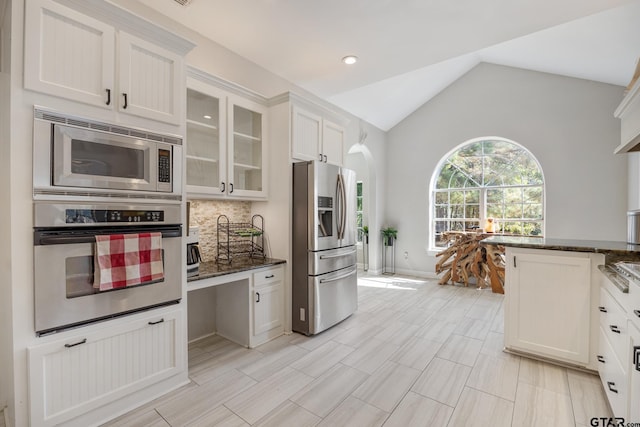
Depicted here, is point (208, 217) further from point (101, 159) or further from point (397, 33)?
point (397, 33)

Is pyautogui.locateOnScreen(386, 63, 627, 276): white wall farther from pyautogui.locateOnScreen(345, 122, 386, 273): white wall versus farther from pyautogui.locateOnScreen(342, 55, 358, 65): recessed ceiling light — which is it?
pyautogui.locateOnScreen(342, 55, 358, 65): recessed ceiling light

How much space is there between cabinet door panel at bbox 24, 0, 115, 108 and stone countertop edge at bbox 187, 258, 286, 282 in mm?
1331

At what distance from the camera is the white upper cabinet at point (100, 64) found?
1.51 m

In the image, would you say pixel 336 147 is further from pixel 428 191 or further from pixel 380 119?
pixel 428 191

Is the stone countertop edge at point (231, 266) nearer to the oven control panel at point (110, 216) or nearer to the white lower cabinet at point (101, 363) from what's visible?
the white lower cabinet at point (101, 363)

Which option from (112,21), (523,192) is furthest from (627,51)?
(112,21)

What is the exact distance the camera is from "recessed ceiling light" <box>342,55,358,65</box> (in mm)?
3057

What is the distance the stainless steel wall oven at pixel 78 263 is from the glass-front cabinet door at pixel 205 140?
26.2 inches

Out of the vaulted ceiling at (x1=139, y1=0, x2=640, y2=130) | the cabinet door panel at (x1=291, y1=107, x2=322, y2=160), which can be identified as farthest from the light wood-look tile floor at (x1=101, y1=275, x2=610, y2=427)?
the vaulted ceiling at (x1=139, y1=0, x2=640, y2=130)

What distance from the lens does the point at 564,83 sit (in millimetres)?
4402

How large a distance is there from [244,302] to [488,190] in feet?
15.4

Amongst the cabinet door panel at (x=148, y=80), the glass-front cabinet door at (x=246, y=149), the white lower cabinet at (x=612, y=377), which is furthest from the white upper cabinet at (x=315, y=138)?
the white lower cabinet at (x=612, y=377)

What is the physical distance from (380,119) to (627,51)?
329 cm

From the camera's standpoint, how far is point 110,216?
1.74 meters
